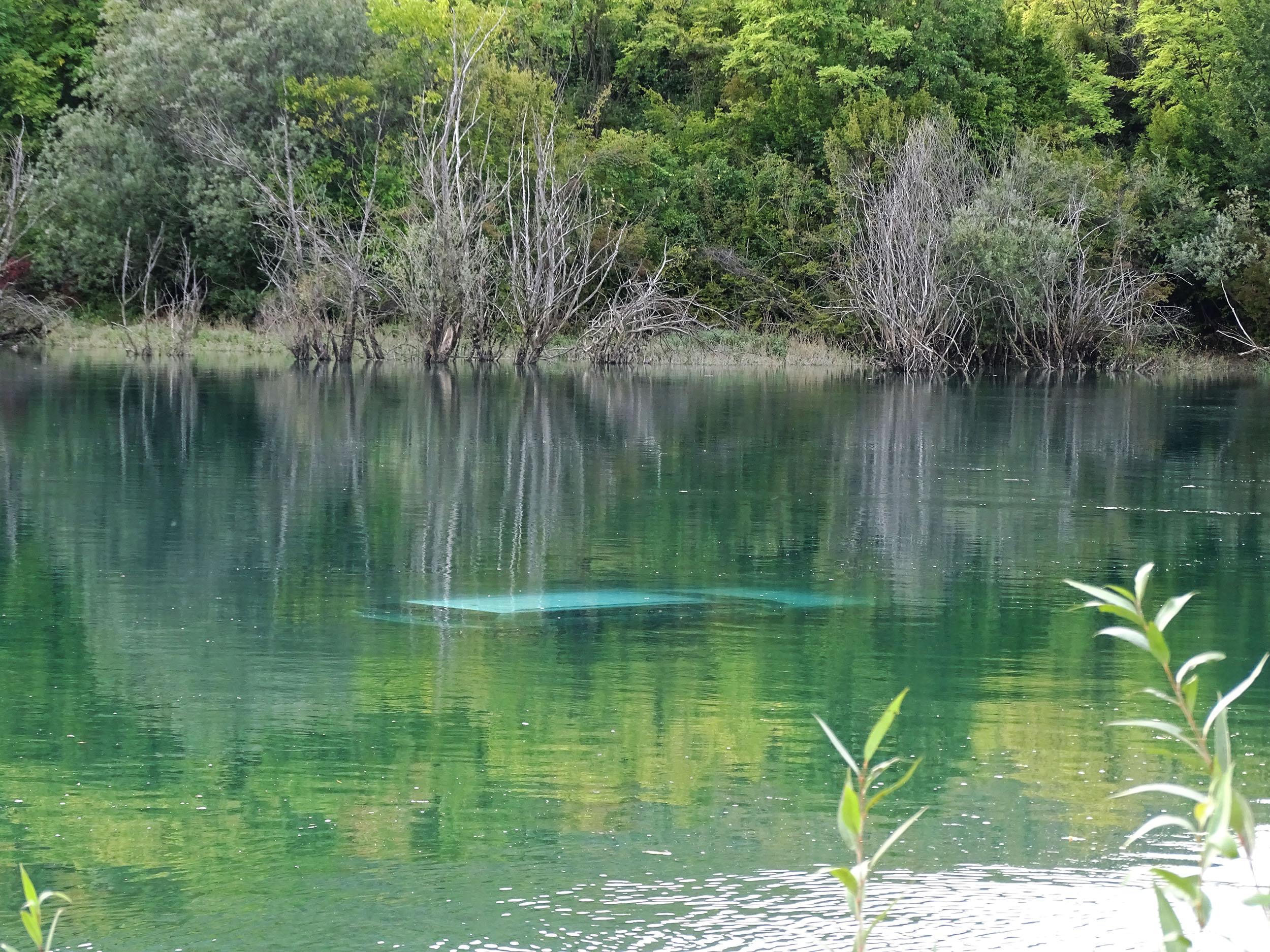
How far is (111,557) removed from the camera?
1020 centimetres

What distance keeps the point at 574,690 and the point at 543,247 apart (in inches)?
1241

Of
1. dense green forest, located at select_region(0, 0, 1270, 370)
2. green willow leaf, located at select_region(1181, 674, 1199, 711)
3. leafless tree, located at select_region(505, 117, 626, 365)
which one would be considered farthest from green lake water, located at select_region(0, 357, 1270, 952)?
dense green forest, located at select_region(0, 0, 1270, 370)

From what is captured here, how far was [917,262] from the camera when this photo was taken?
1508 inches

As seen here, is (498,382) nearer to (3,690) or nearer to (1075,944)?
(3,690)

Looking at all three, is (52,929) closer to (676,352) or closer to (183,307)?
(183,307)

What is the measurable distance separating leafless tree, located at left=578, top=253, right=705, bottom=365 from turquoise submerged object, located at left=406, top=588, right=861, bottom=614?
28.6 m

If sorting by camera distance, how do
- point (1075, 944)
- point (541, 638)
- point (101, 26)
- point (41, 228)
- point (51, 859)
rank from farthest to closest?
point (101, 26)
point (41, 228)
point (541, 638)
point (51, 859)
point (1075, 944)

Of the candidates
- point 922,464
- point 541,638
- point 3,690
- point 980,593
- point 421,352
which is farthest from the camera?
point 421,352

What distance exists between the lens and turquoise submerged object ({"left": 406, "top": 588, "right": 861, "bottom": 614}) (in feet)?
29.9

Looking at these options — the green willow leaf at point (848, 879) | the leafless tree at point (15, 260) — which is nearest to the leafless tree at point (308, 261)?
the leafless tree at point (15, 260)

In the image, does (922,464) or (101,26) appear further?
(101,26)

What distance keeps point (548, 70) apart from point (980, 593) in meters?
48.7

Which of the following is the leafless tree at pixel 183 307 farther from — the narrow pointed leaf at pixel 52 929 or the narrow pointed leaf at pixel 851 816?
the narrow pointed leaf at pixel 851 816

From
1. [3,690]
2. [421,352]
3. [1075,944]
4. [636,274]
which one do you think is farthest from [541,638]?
[636,274]
